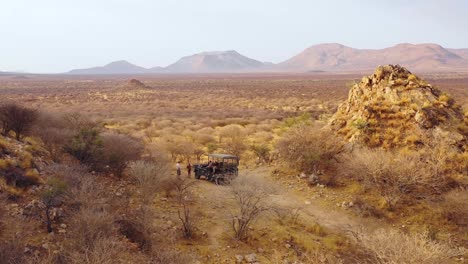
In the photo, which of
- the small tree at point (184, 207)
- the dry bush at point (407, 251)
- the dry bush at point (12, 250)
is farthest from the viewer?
the small tree at point (184, 207)

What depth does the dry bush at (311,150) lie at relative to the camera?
61.6 feet

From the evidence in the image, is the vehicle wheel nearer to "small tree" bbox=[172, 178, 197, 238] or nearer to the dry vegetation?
the dry vegetation

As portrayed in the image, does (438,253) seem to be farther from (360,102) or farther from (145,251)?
(360,102)

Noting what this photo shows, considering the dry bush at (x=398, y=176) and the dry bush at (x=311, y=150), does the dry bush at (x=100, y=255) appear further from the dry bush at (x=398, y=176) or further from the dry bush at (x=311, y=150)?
the dry bush at (x=311, y=150)

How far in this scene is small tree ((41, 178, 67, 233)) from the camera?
11.4 m

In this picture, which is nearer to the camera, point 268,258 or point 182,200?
point 268,258

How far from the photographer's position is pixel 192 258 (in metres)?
10.8

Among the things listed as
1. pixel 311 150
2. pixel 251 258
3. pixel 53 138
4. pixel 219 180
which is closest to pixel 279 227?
pixel 251 258

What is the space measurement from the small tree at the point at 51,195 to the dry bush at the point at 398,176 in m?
11.7

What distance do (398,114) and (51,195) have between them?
52.5 ft

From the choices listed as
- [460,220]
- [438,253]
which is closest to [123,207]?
[438,253]

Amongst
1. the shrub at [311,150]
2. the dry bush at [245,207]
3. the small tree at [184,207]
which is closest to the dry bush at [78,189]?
the small tree at [184,207]

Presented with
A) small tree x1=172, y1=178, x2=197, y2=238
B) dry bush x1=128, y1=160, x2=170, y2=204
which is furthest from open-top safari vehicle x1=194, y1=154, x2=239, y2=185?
dry bush x1=128, y1=160, x2=170, y2=204

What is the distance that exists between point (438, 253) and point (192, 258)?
627cm
